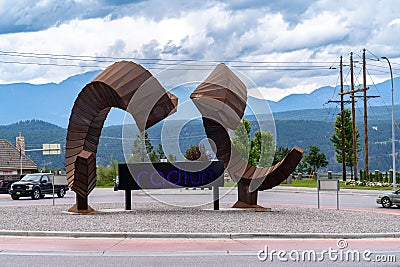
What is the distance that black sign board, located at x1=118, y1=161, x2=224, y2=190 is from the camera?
23703 millimetres

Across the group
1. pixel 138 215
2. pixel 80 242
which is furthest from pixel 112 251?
pixel 138 215

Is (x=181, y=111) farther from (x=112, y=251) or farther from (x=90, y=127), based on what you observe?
(x=112, y=251)

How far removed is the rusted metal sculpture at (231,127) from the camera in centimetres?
2325

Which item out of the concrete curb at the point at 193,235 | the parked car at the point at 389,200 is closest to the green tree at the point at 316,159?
the parked car at the point at 389,200

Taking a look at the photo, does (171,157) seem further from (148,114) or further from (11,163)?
(11,163)

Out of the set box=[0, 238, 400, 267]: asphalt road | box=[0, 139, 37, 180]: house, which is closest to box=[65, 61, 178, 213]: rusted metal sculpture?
box=[0, 238, 400, 267]: asphalt road

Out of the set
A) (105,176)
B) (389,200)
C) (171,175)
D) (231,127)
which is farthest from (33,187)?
(105,176)

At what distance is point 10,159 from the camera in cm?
8075

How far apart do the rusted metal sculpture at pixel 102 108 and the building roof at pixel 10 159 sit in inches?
2276

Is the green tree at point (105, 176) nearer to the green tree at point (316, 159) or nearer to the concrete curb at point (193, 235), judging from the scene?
the green tree at point (316, 159)

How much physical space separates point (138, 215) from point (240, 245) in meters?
8.07

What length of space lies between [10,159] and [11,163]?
84cm

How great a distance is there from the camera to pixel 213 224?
1888cm

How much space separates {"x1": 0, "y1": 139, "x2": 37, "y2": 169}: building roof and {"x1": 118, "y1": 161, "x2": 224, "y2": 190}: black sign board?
58.4 m
